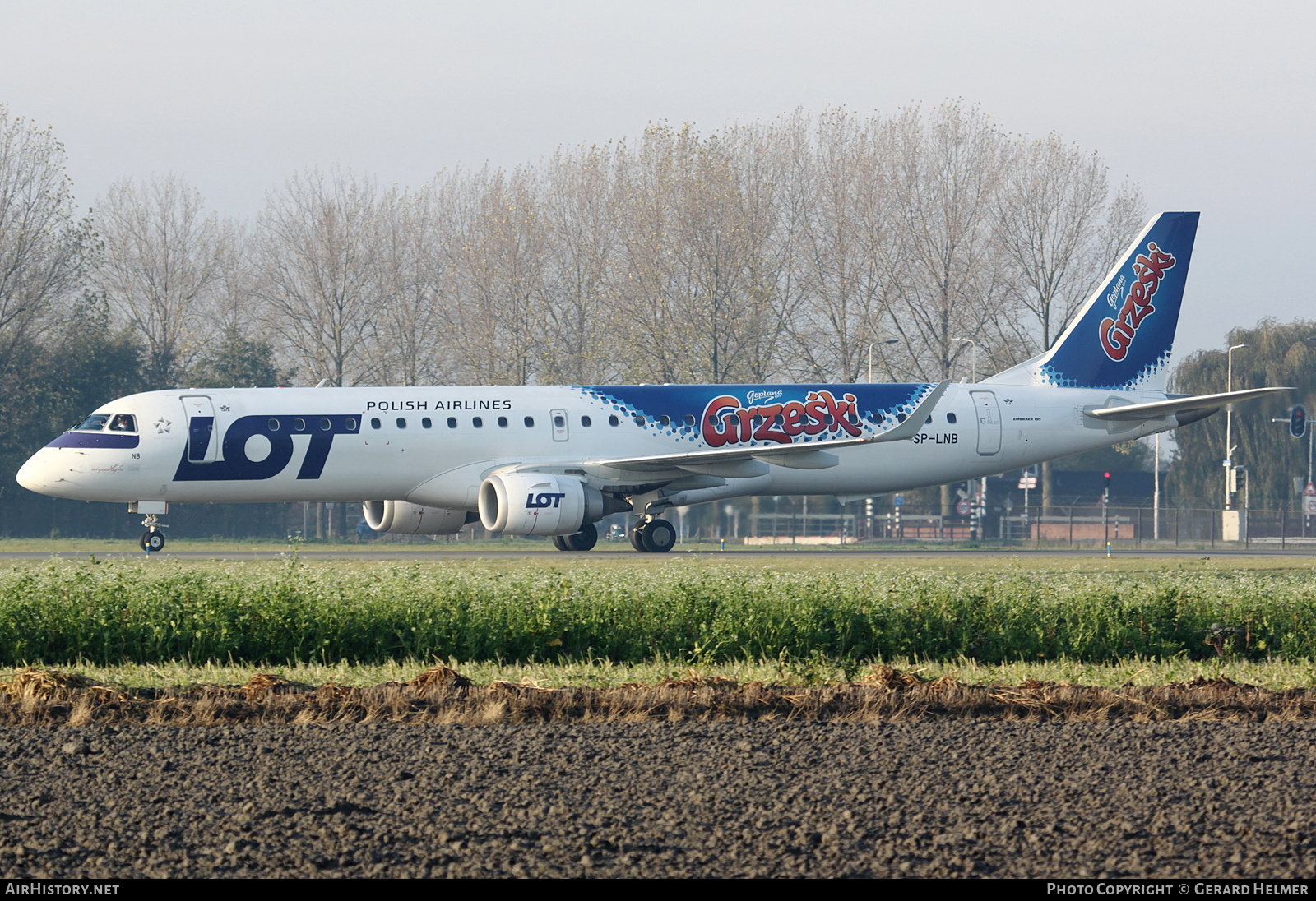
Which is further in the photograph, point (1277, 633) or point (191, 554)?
point (191, 554)

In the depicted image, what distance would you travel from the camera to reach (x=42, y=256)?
5234 centimetres

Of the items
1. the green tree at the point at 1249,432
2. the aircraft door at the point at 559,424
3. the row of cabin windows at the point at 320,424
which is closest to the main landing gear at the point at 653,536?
the aircraft door at the point at 559,424

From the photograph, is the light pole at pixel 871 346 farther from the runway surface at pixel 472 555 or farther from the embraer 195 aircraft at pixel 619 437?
the runway surface at pixel 472 555

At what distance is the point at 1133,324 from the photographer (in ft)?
110

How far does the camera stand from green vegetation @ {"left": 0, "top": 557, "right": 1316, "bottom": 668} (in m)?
12.0

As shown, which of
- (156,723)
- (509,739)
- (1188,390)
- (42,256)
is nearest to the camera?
(509,739)

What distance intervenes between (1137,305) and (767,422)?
33.3 feet

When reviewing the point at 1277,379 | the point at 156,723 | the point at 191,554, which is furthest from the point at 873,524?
the point at 156,723

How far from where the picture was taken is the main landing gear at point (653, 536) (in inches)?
1152

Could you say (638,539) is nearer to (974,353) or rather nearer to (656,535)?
(656,535)

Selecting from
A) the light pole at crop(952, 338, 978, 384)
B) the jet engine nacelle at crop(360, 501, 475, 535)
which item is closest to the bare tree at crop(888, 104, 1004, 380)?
the light pole at crop(952, 338, 978, 384)

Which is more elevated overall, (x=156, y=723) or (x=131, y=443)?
(x=131, y=443)
